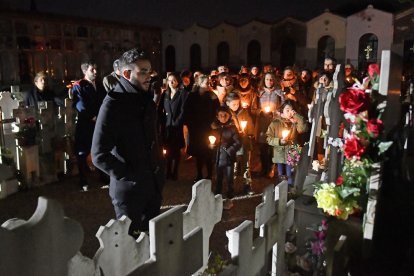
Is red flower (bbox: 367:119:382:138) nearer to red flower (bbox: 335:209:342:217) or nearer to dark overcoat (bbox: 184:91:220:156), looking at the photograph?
red flower (bbox: 335:209:342:217)

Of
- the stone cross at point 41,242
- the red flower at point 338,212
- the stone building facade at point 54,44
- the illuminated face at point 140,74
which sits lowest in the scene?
the red flower at point 338,212

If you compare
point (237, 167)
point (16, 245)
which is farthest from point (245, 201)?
point (16, 245)

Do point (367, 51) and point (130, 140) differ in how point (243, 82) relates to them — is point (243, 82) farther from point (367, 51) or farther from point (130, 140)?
point (367, 51)

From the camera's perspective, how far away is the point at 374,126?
9.16 ft

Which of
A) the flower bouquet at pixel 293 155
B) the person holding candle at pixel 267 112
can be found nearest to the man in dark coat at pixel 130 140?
the flower bouquet at pixel 293 155

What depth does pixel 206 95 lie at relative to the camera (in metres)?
6.32

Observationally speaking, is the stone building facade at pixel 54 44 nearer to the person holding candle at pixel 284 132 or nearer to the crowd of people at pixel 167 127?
the crowd of people at pixel 167 127

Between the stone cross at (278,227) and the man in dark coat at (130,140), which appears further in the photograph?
the man in dark coat at (130,140)

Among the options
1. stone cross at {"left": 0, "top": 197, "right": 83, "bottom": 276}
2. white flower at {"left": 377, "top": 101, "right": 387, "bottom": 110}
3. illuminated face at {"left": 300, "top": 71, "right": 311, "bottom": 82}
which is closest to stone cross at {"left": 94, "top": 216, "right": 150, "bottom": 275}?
stone cross at {"left": 0, "top": 197, "right": 83, "bottom": 276}

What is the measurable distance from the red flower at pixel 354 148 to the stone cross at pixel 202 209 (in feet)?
3.23

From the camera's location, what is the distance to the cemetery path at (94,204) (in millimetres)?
4844

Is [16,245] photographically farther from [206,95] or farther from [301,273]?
[206,95]

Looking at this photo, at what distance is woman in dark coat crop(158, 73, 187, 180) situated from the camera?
21.6 ft

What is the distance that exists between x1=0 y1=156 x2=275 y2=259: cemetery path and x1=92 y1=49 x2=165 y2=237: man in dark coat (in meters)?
1.34
